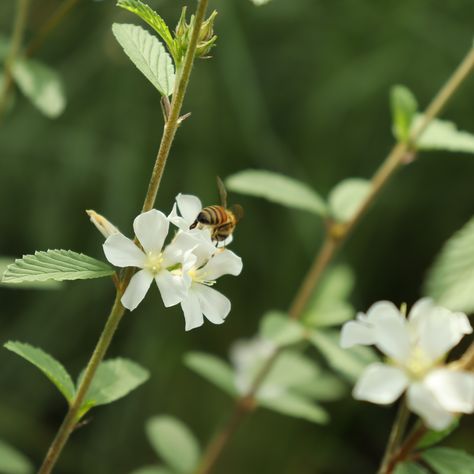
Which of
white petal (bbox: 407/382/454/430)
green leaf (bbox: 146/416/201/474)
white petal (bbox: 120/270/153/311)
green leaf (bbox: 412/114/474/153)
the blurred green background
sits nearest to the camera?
white petal (bbox: 407/382/454/430)

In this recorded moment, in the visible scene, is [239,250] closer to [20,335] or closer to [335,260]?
[335,260]

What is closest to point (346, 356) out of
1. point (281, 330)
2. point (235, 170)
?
point (281, 330)

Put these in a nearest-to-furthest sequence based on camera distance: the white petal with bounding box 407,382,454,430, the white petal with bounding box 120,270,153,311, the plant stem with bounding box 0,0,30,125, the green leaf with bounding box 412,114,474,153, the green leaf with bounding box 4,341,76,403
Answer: the white petal with bounding box 407,382,454,430
the white petal with bounding box 120,270,153,311
the green leaf with bounding box 4,341,76,403
the green leaf with bounding box 412,114,474,153
the plant stem with bounding box 0,0,30,125

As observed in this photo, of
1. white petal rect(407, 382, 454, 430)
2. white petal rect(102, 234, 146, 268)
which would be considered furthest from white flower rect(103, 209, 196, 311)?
white petal rect(407, 382, 454, 430)

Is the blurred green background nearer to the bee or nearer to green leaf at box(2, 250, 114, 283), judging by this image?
the bee

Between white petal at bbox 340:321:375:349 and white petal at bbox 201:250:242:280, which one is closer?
white petal at bbox 340:321:375:349

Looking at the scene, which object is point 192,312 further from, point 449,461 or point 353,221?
point 353,221
